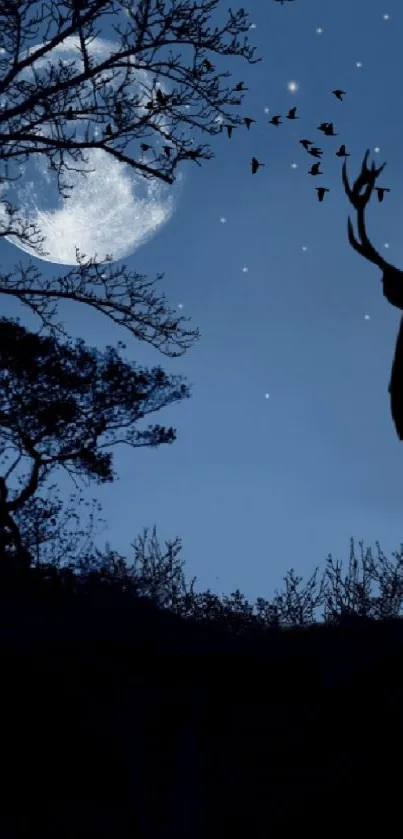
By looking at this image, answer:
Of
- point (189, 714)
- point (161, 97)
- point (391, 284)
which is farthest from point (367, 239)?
point (161, 97)

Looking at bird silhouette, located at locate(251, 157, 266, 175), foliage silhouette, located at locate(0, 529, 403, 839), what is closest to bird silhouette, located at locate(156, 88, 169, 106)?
bird silhouette, located at locate(251, 157, 266, 175)

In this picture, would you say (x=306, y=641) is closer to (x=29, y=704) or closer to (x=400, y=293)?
(x=29, y=704)

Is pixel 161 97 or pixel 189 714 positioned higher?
pixel 161 97

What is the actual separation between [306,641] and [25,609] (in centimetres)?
259

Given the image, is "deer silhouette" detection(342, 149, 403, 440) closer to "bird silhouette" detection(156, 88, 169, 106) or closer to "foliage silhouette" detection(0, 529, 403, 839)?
"foliage silhouette" detection(0, 529, 403, 839)

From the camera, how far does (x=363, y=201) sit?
24.7ft

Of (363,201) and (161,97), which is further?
(161,97)

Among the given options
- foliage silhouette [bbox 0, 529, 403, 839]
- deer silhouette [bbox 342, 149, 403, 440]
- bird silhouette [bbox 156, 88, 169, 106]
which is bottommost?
foliage silhouette [bbox 0, 529, 403, 839]

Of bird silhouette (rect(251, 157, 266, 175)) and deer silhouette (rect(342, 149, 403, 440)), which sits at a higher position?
bird silhouette (rect(251, 157, 266, 175))

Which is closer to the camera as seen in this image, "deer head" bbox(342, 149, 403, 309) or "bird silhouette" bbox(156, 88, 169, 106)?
"deer head" bbox(342, 149, 403, 309)

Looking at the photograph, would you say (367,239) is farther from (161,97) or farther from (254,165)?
(161,97)

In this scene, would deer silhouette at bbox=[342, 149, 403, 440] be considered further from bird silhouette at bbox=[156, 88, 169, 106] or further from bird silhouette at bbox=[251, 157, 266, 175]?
bird silhouette at bbox=[156, 88, 169, 106]

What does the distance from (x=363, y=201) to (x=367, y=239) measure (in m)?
0.63

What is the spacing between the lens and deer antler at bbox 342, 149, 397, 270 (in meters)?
7.00
